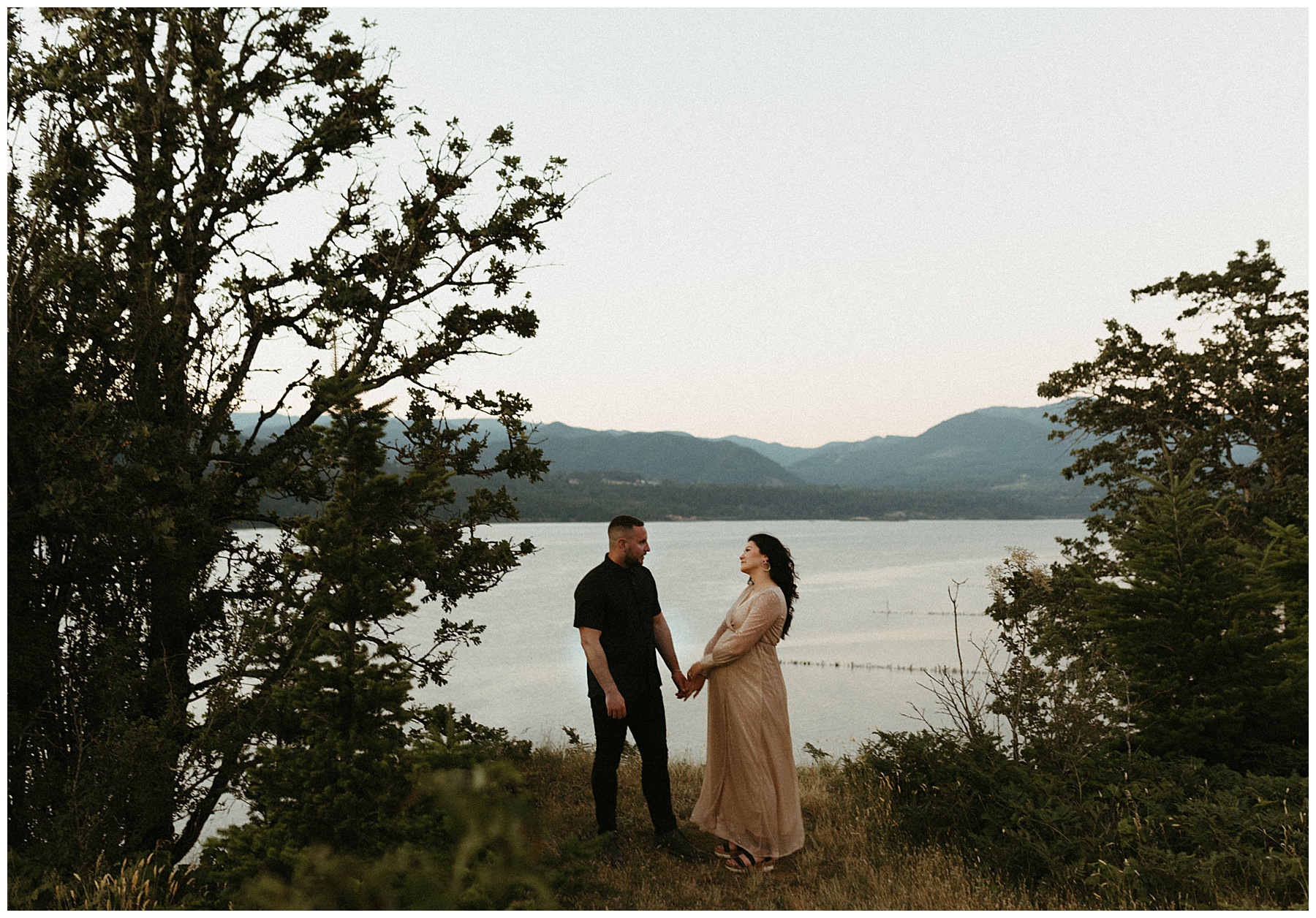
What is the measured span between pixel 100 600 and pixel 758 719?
5595mm

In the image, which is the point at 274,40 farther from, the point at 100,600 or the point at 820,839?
the point at 820,839

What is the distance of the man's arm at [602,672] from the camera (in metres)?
5.56

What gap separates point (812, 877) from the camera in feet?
18.6

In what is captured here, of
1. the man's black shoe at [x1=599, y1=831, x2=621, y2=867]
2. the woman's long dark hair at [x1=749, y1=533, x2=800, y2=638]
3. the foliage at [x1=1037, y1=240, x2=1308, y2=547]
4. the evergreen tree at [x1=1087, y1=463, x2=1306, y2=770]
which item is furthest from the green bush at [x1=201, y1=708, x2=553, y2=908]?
the foliage at [x1=1037, y1=240, x2=1308, y2=547]

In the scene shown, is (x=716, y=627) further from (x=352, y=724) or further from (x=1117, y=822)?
(x=352, y=724)

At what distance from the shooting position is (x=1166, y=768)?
6.52 m

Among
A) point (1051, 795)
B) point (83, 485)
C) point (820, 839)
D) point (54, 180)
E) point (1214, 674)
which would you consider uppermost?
point (54, 180)

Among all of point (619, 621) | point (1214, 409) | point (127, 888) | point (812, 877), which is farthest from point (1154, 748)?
point (1214, 409)

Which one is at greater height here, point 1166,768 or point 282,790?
point 282,790

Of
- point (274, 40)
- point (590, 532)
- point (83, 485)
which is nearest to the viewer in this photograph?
point (83, 485)

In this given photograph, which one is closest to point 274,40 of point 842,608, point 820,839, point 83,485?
point 83,485

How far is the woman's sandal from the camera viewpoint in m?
5.73

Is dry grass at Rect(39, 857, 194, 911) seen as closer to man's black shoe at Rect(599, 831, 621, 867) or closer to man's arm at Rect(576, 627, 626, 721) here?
man's black shoe at Rect(599, 831, 621, 867)

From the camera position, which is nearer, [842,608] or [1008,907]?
[1008,907]
